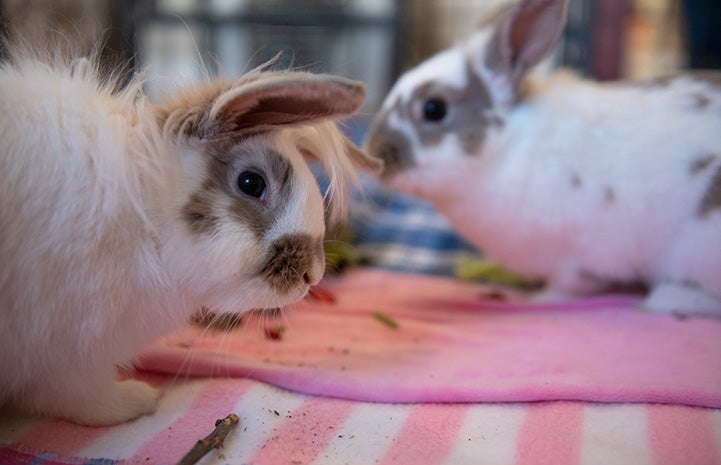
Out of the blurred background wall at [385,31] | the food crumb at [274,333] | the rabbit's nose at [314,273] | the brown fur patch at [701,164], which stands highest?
the blurred background wall at [385,31]

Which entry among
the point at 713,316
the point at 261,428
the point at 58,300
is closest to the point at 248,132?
the point at 58,300

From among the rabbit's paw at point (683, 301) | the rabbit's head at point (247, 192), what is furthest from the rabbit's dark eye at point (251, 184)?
the rabbit's paw at point (683, 301)

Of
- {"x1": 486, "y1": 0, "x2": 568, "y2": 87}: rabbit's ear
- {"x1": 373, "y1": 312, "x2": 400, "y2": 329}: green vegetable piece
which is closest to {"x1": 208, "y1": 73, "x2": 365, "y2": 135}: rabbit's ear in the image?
{"x1": 373, "y1": 312, "x2": 400, "y2": 329}: green vegetable piece

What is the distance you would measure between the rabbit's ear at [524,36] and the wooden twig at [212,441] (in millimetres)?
1371

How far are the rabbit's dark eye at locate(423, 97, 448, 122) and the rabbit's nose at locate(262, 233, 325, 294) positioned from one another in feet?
3.13

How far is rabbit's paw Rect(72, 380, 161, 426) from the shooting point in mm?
1156

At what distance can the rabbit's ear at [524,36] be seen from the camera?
1.89 meters

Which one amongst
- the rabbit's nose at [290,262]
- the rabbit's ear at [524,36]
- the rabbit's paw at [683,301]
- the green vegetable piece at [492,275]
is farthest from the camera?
the green vegetable piece at [492,275]

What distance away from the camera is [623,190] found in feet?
5.99

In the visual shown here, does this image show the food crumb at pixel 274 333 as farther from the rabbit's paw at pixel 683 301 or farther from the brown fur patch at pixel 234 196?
the rabbit's paw at pixel 683 301

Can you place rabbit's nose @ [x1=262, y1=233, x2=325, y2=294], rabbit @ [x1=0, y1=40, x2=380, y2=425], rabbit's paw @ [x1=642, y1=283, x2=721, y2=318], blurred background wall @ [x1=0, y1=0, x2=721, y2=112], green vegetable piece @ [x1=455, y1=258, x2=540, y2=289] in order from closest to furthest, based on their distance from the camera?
rabbit @ [x1=0, y1=40, x2=380, y2=425], rabbit's nose @ [x1=262, y1=233, x2=325, y2=294], rabbit's paw @ [x1=642, y1=283, x2=721, y2=318], green vegetable piece @ [x1=455, y1=258, x2=540, y2=289], blurred background wall @ [x1=0, y1=0, x2=721, y2=112]

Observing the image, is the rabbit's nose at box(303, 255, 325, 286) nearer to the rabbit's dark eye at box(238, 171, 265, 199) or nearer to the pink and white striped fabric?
the rabbit's dark eye at box(238, 171, 265, 199)

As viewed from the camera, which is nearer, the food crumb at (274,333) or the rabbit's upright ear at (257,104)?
the rabbit's upright ear at (257,104)

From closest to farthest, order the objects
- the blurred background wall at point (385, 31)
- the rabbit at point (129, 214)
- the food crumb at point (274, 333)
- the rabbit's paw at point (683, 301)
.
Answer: the rabbit at point (129, 214), the food crumb at point (274, 333), the rabbit's paw at point (683, 301), the blurred background wall at point (385, 31)
